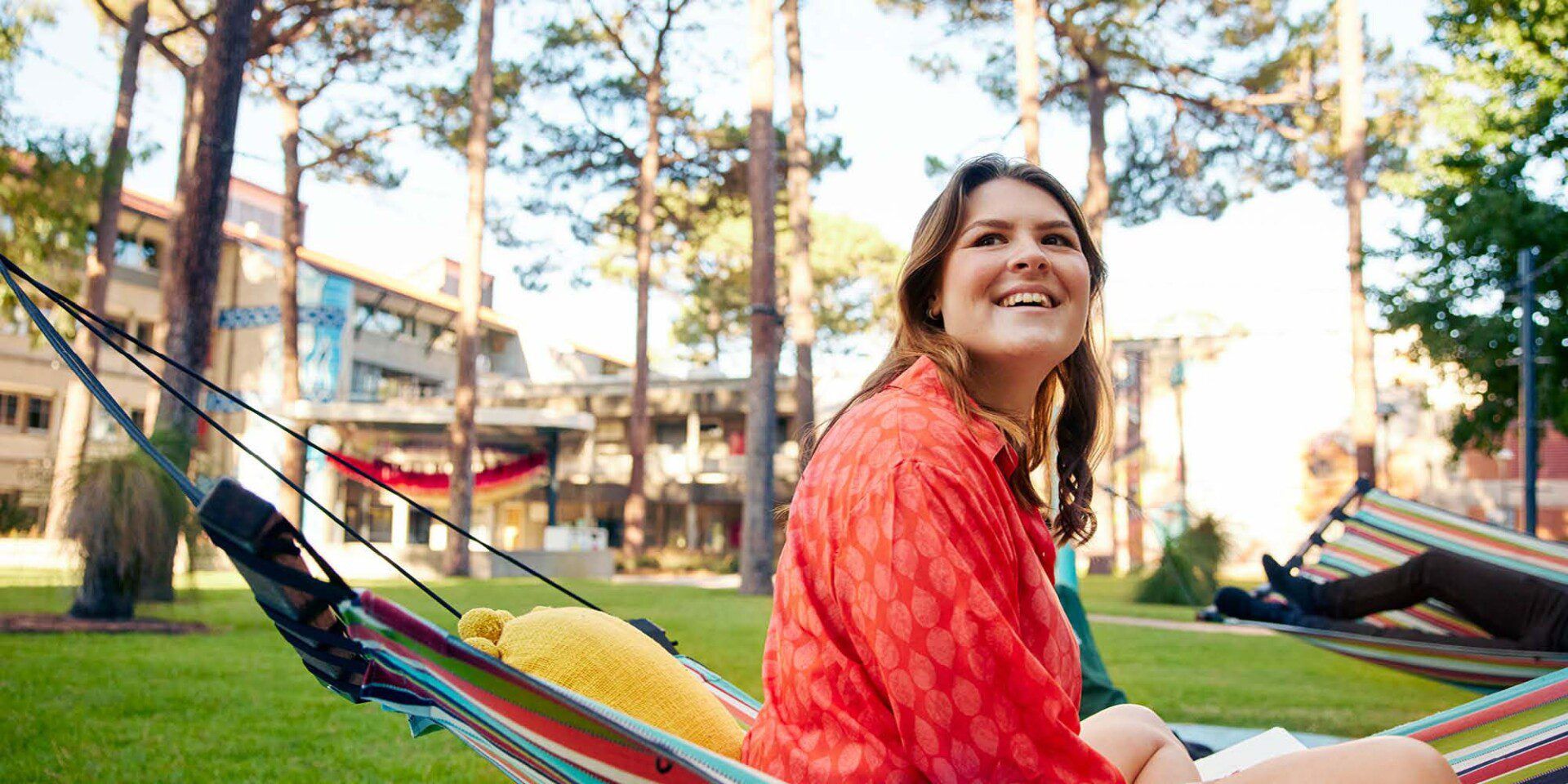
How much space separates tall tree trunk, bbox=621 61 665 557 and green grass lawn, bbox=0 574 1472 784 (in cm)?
1003

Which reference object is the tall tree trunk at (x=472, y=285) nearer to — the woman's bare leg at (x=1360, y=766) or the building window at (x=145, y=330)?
the building window at (x=145, y=330)

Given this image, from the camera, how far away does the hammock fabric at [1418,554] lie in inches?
173

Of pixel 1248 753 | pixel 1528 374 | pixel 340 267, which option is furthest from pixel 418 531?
pixel 1248 753

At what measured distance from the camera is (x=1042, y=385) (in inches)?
69.7

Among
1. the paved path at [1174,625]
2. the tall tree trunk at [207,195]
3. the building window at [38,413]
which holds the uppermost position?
the tall tree trunk at [207,195]

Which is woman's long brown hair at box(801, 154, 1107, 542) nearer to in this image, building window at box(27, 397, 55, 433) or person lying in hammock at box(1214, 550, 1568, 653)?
person lying in hammock at box(1214, 550, 1568, 653)

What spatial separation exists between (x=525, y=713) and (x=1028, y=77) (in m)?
12.9

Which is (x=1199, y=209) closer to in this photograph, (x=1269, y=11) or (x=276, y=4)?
(x=1269, y=11)

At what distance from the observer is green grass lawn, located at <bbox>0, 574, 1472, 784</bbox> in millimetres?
3561

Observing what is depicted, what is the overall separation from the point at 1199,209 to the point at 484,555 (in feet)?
39.5

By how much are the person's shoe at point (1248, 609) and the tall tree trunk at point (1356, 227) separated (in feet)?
30.1

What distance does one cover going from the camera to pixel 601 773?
140 cm

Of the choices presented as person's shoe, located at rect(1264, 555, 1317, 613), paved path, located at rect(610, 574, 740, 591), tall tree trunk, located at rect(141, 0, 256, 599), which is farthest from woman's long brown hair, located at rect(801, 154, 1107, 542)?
paved path, located at rect(610, 574, 740, 591)

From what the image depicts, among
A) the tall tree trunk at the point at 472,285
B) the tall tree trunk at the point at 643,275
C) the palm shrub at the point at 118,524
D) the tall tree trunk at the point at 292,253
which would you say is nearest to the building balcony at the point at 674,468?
the tall tree trunk at the point at 643,275
